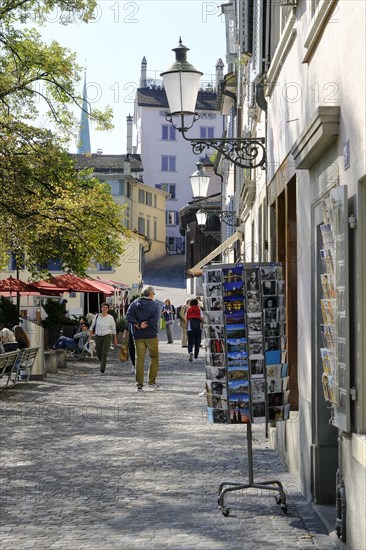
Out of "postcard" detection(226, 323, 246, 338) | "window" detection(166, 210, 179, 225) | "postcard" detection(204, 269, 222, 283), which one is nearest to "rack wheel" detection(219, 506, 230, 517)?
"postcard" detection(226, 323, 246, 338)

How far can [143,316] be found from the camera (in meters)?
19.1

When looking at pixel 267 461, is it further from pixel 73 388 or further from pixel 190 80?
pixel 73 388

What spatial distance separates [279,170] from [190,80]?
210 cm

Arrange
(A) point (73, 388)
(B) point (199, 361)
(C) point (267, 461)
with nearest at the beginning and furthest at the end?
(C) point (267, 461) < (A) point (73, 388) < (B) point (199, 361)

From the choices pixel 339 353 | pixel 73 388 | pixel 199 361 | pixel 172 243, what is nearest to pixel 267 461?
pixel 339 353

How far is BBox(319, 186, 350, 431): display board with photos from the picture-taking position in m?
6.19

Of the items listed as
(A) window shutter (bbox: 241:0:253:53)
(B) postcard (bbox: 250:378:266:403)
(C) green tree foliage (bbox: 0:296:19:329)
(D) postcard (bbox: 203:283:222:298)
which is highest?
(A) window shutter (bbox: 241:0:253:53)

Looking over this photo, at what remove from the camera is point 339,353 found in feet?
21.1

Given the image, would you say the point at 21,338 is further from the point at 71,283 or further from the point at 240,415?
the point at 240,415

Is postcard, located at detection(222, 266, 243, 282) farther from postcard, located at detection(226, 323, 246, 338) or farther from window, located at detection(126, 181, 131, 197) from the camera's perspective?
window, located at detection(126, 181, 131, 197)

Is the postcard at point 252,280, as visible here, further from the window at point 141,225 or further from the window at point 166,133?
the window at point 166,133

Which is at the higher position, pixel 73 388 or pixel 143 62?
pixel 143 62

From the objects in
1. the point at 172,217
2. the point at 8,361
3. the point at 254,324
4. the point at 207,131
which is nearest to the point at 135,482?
the point at 254,324

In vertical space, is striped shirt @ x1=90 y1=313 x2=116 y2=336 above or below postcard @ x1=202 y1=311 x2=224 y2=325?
above
